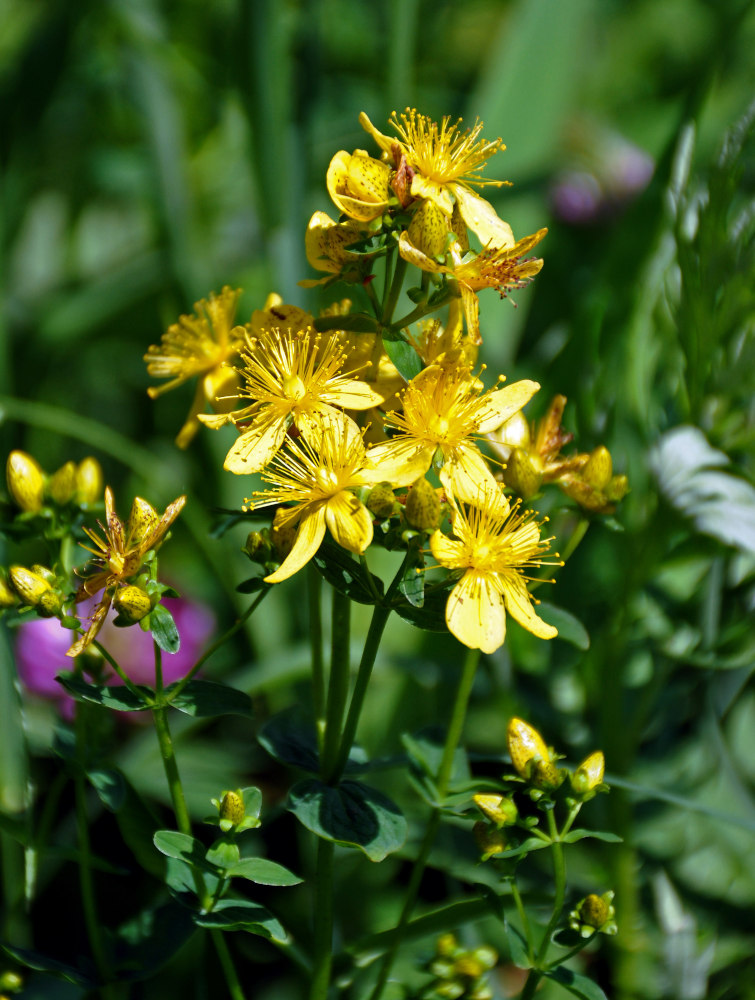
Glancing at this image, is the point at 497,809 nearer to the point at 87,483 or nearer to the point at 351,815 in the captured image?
the point at 351,815

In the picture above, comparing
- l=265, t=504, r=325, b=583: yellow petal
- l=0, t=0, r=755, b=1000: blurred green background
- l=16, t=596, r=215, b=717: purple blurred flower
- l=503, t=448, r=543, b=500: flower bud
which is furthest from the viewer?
l=16, t=596, r=215, b=717: purple blurred flower

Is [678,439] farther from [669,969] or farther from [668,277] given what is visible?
[669,969]

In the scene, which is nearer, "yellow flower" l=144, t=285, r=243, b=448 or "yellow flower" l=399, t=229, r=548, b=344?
"yellow flower" l=399, t=229, r=548, b=344

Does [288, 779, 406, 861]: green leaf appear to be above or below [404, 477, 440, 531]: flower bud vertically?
below

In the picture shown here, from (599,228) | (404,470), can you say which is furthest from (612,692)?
(599,228)

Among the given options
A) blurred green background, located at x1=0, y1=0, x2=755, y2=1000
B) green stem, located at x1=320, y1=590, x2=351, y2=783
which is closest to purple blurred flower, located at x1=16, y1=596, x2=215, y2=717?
blurred green background, located at x1=0, y1=0, x2=755, y2=1000

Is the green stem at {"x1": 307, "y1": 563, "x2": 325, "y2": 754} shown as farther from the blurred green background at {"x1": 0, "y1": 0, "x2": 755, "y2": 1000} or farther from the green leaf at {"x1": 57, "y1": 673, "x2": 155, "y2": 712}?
the blurred green background at {"x1": 0, "y1": 0, "x2": 755, "y2": 1000}
